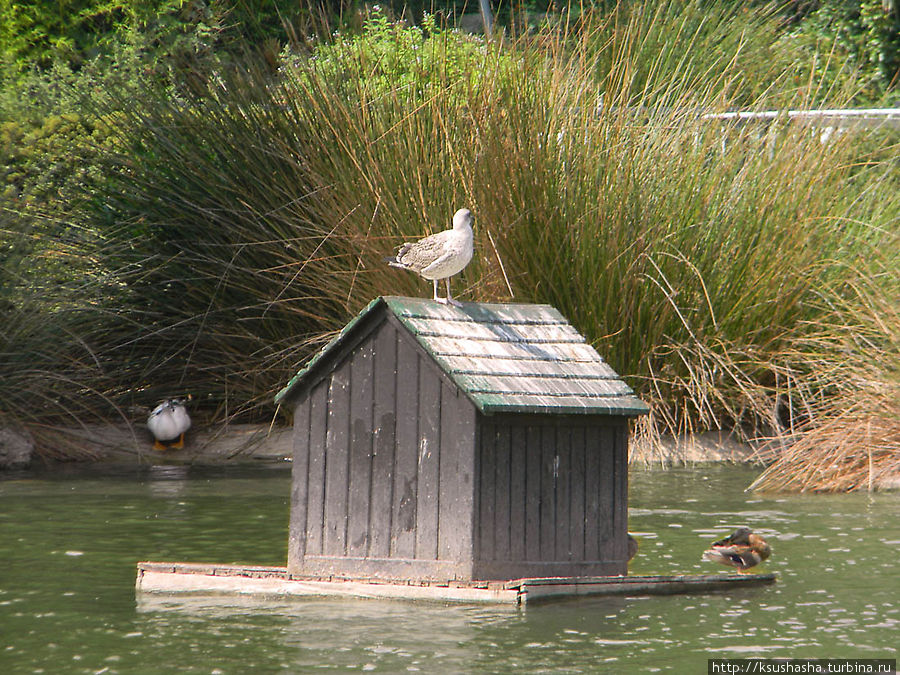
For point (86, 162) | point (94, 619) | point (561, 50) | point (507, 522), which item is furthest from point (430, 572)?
point (86, 162)

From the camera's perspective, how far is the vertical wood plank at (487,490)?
5344mm

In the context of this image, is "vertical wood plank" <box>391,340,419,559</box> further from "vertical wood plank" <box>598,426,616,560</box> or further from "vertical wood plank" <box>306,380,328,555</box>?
"vertical wood plank" <box>598,426,616,560</box>

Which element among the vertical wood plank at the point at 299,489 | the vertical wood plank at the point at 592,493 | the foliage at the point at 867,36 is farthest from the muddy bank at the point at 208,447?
the foliage at the point at 867,36

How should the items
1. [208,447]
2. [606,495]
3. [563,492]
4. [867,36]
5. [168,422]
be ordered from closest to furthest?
[563,492]
[606,495]
[168,422]
[208,447]
[867,36]

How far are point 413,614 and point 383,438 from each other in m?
0.76

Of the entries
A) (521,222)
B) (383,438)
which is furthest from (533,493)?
(521,222)

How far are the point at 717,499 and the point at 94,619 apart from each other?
14.1ft

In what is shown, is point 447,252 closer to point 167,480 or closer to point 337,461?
point 337,461

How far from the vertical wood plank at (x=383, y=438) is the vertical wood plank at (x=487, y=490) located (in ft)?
1.23

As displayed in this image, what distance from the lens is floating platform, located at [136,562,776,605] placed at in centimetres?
517

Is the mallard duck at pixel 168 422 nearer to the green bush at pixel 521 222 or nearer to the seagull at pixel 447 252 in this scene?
the green bush at pixel 521 222

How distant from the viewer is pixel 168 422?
34.0ft

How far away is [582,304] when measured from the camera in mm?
9711

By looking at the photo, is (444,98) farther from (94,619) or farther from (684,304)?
(94,619)
